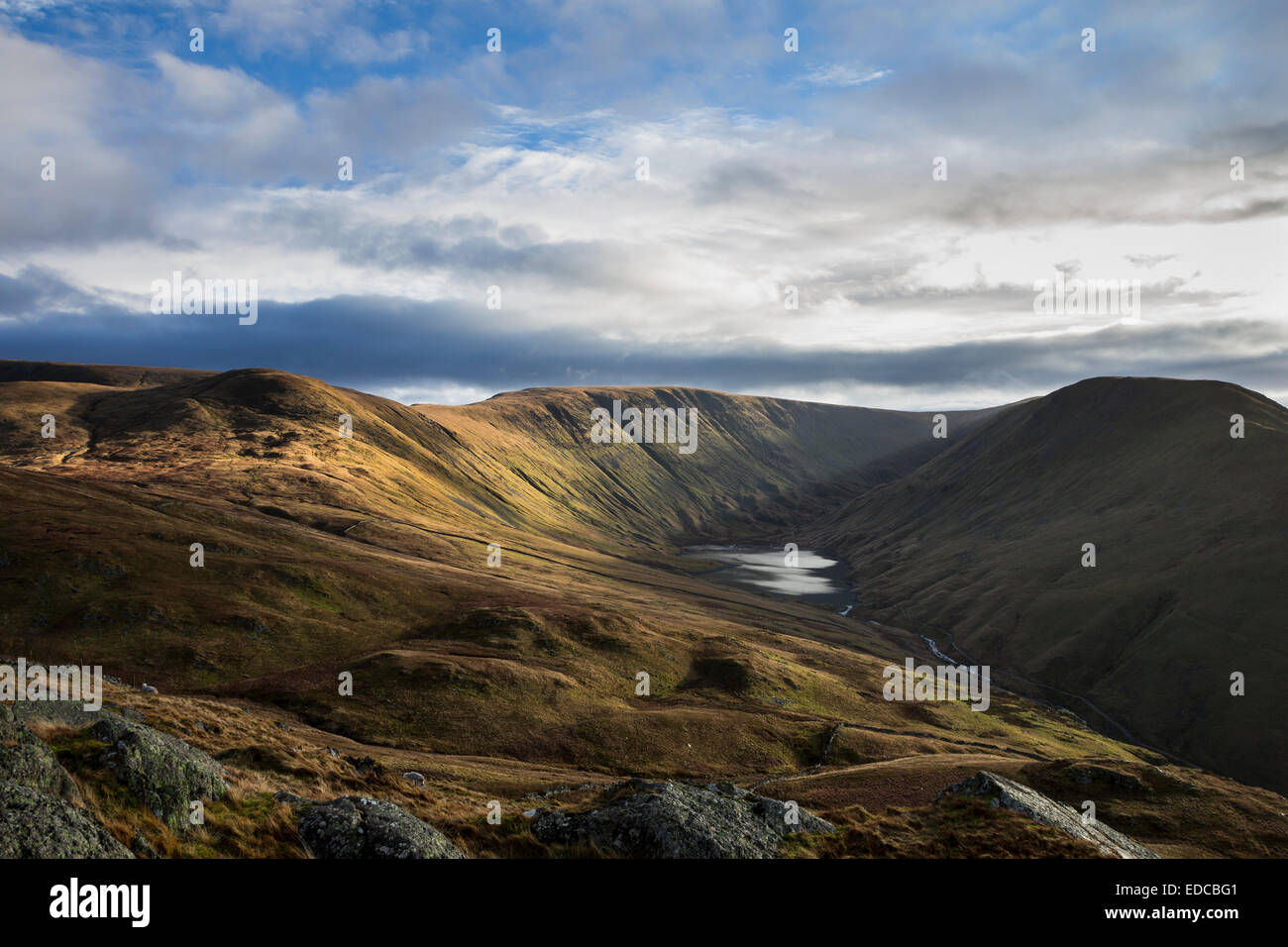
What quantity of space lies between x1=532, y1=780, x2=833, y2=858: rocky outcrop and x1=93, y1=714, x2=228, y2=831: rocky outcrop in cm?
1128

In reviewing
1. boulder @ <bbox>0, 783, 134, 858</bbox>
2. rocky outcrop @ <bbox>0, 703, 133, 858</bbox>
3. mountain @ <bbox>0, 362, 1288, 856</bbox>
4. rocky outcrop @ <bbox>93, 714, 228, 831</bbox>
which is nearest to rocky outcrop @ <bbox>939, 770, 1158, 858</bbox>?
mountain @ <bbox>0, 362, 1288, 856</bbox>

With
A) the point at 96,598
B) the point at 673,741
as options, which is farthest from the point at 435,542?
the point at 673,741

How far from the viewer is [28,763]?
1711 cm

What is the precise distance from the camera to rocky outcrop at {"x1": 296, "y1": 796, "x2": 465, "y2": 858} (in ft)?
67.0

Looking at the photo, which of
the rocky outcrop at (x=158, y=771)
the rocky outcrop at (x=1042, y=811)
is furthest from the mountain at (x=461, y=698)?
the rocky outcrop at (x=1042, y=811)

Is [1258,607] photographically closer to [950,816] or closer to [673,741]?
[673,741]

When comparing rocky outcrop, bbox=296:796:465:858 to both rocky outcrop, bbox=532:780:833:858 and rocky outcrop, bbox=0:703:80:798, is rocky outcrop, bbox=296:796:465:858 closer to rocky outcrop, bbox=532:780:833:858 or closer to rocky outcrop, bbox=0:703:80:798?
rocky outcrop, bbox=532:780:833:858

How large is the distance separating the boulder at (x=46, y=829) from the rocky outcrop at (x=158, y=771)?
3.53 meters

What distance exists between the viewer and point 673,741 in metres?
69.4

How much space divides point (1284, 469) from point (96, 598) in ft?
905

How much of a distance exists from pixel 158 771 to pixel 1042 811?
117ft

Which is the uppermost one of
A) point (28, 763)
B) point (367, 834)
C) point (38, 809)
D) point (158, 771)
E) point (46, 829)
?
point (28, 763)

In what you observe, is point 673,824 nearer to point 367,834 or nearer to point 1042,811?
point 367,834

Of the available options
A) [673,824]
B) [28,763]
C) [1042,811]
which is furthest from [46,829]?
[1042,811]
